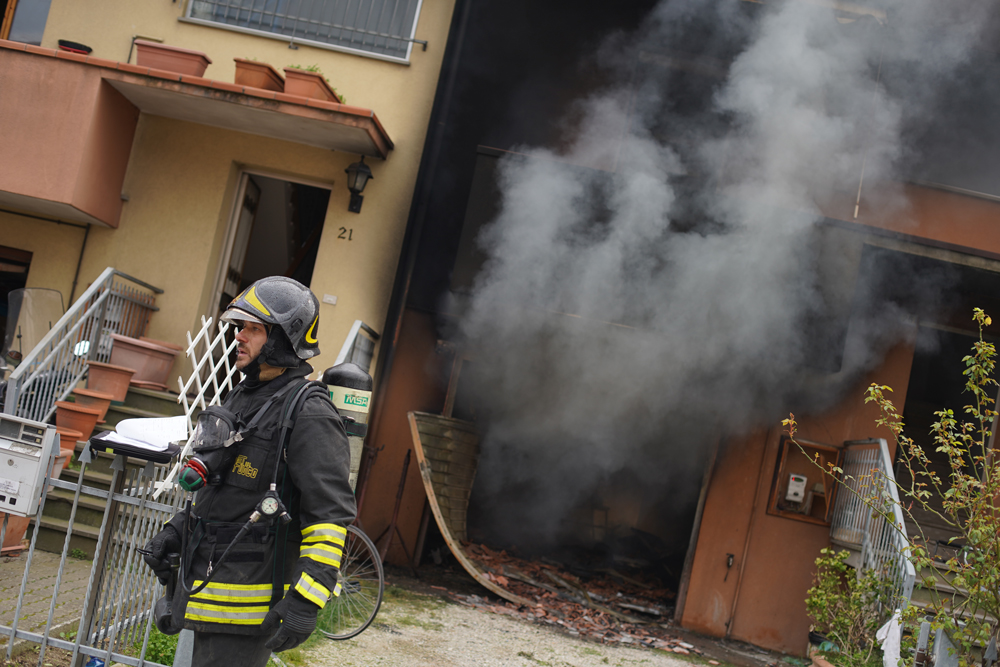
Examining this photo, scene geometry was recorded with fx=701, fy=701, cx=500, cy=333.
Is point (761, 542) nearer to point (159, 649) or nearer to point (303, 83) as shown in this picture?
point (159, 649)

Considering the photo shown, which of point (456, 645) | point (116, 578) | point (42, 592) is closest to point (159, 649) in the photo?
point (116, 578)

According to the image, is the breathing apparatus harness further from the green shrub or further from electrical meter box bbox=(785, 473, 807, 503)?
electrical meter box bbox=(785, 473, 807, 503)

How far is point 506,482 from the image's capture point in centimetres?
954

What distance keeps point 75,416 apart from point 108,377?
48 centimetres

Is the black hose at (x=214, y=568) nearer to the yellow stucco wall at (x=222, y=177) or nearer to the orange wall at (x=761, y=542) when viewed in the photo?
the yellow stucco wall at (x=222, y=177)

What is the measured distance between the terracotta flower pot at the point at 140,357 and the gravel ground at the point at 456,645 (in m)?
3.20

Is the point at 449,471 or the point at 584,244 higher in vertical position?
the point at 584,244

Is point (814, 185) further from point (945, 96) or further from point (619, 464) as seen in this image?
point (619, 464)

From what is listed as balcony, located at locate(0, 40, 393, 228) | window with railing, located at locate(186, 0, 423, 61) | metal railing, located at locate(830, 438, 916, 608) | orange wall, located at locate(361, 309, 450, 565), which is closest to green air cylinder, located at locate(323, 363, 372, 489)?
orange wall, located at locate(361, 309, 450, 565)

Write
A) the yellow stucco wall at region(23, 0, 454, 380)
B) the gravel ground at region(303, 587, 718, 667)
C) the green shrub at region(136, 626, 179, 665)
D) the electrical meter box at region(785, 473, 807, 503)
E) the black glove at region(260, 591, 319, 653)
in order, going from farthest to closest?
the yellow stucco wall at region(23, 0, 454, 380), the electrical meter box at region(785, 473, 807, 503), the gravel ground at region(303, 587, 718, 667), the green shrub at region(136, 626, 179, 665), the black glove at region(260, 591, 319, 653)

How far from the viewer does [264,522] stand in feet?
Answer: 7.31

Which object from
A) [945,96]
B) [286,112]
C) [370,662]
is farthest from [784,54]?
[370,662]

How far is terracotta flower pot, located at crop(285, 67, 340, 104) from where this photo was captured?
272 inches

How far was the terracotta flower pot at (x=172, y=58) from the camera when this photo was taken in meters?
6.99
